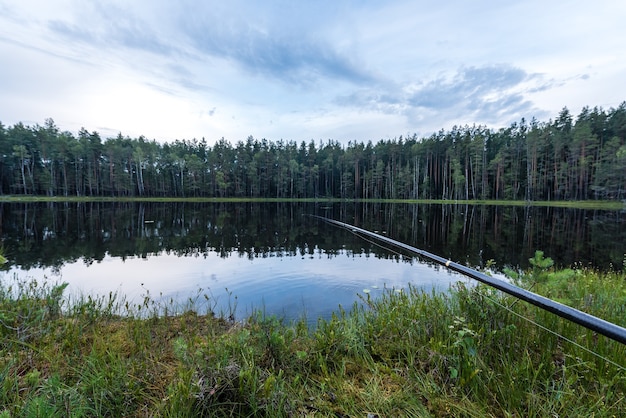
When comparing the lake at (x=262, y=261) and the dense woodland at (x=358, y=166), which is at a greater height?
the dense woodland at (x=358, y=166)

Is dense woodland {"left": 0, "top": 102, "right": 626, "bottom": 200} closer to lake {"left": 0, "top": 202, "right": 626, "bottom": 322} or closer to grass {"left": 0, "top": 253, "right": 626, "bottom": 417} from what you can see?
lake {"left": 0, "top": 202, "right": 626, "bottom": 322}

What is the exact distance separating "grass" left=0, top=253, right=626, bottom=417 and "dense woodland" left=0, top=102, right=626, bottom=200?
2702 inches

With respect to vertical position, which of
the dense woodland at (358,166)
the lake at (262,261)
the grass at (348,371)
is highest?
the dense woodland at (358,166)

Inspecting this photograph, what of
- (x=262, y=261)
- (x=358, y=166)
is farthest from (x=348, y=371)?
(x=358, y=166)

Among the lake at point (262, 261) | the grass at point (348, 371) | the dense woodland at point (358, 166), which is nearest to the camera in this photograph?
the grass at point (348, 371)

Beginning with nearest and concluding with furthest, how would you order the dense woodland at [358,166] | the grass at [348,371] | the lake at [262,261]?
the grass at [348,371], the lake at [262,261], the dense woodland at [358,166]

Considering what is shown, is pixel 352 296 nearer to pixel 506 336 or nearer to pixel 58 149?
pixel 506 336

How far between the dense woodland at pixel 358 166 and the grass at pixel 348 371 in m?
68.6

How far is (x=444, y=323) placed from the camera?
3662 mm

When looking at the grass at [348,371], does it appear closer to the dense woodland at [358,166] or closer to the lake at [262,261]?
the lake at [262,261]

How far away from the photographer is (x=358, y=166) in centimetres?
→ 8962

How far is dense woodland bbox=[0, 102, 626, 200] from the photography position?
60969mm

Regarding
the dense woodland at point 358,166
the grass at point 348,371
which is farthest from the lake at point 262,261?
the dense woodland at point 358,166

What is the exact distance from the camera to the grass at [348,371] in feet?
7.65
